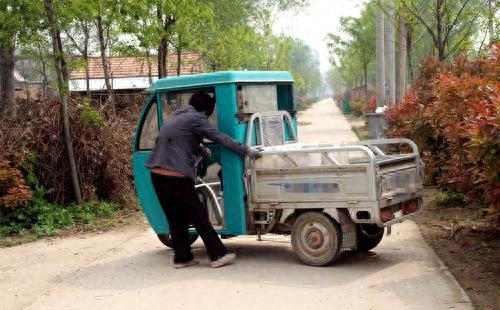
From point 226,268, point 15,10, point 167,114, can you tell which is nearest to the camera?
point 226,268

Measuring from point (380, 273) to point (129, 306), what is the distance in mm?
2419

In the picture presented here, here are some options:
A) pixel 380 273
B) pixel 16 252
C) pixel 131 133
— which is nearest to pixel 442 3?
pixel 131 133

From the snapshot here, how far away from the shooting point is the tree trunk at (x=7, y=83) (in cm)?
1082

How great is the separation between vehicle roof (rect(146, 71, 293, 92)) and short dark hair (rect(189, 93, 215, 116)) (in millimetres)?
163

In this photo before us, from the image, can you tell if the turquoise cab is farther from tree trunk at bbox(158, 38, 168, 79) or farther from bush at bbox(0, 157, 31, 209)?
tree trunk at bbox(158, 38, 168, 79)

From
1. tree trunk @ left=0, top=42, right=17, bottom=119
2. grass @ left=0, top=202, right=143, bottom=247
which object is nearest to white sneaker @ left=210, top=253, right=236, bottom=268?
grass @ left=0, top=202, right=143, bottom=247

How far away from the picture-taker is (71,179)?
414 inches

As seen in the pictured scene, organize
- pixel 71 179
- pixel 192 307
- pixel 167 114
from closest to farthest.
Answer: pixel 192 307 < pixel 167 114 < pixel 71 179

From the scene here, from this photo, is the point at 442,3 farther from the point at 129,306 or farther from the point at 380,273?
the point at 129,306

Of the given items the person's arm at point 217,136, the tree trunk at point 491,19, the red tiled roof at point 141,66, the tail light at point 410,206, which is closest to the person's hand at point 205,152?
the person's arm at point 217,136

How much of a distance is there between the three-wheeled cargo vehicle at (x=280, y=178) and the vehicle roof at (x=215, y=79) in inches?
0.5

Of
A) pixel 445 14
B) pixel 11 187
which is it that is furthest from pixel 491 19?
pixel 11 187

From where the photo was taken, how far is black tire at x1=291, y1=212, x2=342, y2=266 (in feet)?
20.9

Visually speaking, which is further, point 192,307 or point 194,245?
point 194,245
